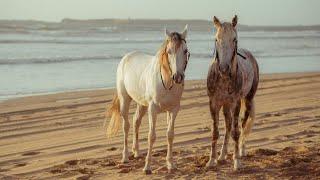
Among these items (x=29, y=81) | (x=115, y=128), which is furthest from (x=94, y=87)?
(x=115, y=128)

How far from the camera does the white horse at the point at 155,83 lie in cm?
690

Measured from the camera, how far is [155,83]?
7.32 metres

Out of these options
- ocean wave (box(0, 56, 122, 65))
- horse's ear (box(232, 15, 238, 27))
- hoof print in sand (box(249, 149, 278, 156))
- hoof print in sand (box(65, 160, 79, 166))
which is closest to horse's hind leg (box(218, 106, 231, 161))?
hoof print in sand (box(249, 149, 278, 156))

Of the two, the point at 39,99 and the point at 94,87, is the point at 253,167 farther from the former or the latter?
the point at 94,87

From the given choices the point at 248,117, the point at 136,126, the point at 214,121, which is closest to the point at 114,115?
the point at 136,126

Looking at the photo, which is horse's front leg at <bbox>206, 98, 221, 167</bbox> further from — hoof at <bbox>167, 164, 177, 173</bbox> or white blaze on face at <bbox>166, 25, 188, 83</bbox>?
white blaze on face at <bbox>166, 25, 188, 83</bbox>

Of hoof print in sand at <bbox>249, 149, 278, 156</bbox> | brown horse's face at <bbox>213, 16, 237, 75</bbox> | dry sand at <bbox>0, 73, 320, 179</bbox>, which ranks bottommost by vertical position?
dry sand at <bbox>0, 73, 320, 179</bbox>

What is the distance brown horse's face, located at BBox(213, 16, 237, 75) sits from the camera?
6.77m

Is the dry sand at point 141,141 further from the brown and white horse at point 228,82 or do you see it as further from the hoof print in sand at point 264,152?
the brown and white horse at point 228,82

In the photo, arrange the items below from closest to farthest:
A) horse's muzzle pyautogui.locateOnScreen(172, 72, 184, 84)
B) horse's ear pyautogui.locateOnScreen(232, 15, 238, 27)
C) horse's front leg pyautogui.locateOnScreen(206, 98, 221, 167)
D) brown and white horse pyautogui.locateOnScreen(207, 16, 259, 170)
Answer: horse's muzzle pyautogui.locateOnScreen(172, 72, 184, 84)
brown and white horse pyautogui.locateOnScreen(207, 16, 259, 170)
horse's ear pyautogui.locateOnScreen(232, 15, 238, 27)
horse's front leg pyautogui.locateOnScreen(206, 98, 221, 167)

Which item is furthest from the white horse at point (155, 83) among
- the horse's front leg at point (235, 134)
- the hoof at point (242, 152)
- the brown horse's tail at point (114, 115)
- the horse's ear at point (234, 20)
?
the hoof at point (242, 152)

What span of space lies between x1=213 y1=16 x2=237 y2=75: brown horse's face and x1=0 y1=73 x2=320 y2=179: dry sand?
146 cm

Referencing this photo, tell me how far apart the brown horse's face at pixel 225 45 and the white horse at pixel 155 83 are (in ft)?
1.42

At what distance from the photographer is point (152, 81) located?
24.3 ft
